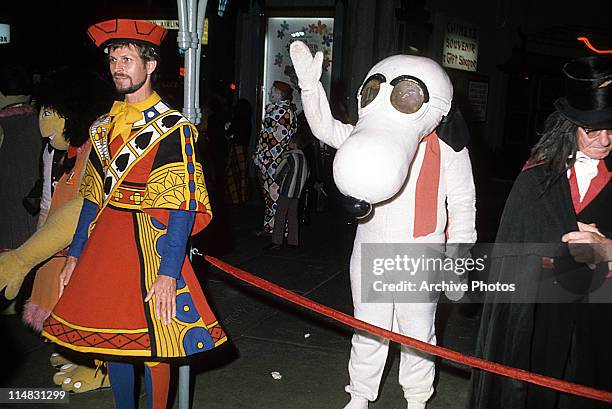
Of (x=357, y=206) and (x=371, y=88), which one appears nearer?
(x=357, y=206)

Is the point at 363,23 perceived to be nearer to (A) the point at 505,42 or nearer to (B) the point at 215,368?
(A) the point at 505,42

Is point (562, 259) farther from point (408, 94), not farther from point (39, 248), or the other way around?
point (39, 248)

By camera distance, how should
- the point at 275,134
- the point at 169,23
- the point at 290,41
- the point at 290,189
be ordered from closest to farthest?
the point at 290,189
the point at 275,134
the point at 290,41
the point at 169,23

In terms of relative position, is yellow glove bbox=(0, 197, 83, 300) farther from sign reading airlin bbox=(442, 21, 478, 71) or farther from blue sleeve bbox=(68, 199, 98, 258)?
sign reading airlin bbox=(442, 21, 478, 71)

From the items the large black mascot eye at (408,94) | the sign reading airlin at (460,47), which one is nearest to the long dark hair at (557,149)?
the large black mascot eye at (408,94)

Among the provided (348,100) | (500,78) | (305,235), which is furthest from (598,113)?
(500,78)

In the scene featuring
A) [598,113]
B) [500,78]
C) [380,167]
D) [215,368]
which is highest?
[500,78]

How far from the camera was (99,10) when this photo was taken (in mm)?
14141

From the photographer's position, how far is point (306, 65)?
123 inches

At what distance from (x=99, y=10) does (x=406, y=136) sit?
12921 mm

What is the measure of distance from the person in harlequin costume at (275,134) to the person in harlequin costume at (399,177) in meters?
3.82

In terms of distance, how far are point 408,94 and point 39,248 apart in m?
1.94

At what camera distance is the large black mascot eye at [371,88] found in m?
2.95

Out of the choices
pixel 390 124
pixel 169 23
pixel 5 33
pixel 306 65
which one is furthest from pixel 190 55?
pixel 5 33
